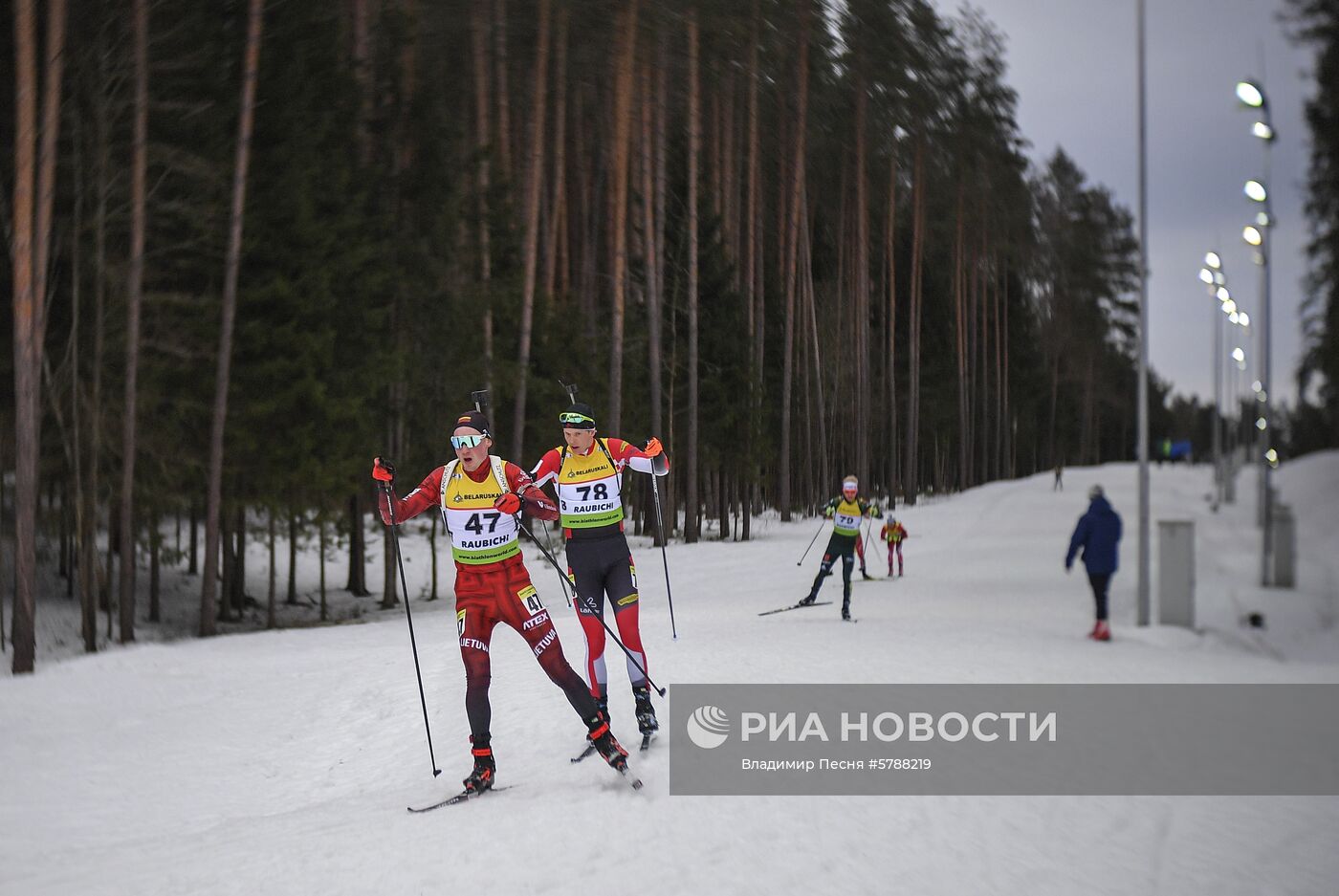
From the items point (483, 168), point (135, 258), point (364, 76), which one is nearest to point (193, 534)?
point (135, 258)

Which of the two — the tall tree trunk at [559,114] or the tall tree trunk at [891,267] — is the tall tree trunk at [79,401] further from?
the tall tree trunk at [891,267]

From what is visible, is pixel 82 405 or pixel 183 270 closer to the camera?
pixel 82 405

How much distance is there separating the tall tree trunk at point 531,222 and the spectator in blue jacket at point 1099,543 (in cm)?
1173

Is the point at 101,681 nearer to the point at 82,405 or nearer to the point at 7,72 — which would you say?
the point at 82,405

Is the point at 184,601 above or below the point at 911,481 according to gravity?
below

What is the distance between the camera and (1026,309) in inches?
1871

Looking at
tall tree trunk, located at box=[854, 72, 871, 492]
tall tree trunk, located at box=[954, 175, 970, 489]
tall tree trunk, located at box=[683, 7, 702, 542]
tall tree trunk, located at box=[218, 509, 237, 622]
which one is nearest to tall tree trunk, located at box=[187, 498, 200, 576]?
tall tree trunk, located at box=[218, 509, 237, 622]

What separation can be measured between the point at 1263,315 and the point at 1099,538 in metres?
Result: 3.33

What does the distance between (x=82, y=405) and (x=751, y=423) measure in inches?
500

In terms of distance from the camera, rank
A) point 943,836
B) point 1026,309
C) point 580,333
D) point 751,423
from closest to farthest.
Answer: point 943,836 → point 751,423 → point 580,333 → point 1026,309

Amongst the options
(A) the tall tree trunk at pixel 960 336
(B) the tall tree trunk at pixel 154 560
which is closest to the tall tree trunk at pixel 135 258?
(B) the tall tree trunk at pixel 154 560

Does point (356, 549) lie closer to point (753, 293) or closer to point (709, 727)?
point (753, 293)

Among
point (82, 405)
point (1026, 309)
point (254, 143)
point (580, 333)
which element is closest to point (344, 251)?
point (254, 143)

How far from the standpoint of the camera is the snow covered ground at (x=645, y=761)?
18.0 feet
